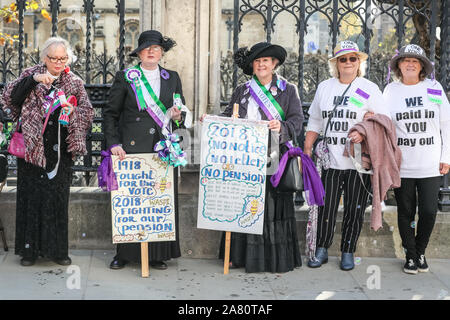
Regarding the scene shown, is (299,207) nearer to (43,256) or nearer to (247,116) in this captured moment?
(247,116)

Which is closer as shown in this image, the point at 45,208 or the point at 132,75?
the point at 132,75

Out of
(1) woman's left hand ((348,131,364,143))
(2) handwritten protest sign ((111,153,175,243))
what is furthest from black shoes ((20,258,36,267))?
(1) woman's left hand ((348,131,364,143))

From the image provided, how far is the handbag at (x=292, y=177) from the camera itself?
19.0ft

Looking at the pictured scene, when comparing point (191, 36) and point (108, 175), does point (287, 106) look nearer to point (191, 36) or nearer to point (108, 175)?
point (191, 36)

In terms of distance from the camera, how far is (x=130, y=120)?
19.3 ft

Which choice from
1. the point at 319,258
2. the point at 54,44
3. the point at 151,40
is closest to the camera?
the point at 151,40

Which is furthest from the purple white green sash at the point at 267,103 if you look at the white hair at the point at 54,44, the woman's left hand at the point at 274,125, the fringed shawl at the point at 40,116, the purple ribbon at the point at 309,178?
the white hair at the point at 54,44

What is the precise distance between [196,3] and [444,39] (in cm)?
242

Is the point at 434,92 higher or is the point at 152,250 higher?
the point at 434,92

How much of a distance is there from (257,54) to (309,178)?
3.65 feet

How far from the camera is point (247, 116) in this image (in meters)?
5.99

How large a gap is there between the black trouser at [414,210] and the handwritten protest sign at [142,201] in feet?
6.47

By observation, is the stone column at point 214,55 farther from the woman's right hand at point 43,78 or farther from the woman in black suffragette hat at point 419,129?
the woman in black suffragette hat at point 419,129

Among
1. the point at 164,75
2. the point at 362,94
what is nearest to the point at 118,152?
the point at 164,75
